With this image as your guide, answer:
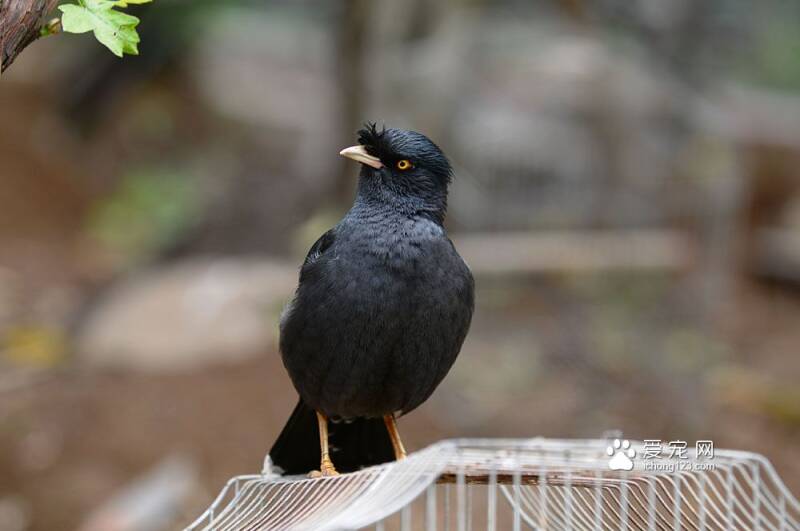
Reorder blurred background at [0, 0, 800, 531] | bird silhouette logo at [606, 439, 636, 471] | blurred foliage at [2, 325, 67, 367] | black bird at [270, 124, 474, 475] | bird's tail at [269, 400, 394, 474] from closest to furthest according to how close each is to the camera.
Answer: bird silhouette logo at [606, 439, 636, 471] → black bird at [270, 124, 474, 475] → bird's tail at [269, 400, 394, 474] → blurred background at [0, 0, 800, 531] → blurred foliage at [2, 325, 67, 367]

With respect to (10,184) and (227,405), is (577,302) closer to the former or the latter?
(227,405)

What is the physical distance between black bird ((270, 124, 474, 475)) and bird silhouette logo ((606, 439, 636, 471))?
86 centimetres

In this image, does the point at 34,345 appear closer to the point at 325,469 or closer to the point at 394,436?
the point at 394,436

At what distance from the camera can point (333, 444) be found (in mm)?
4824

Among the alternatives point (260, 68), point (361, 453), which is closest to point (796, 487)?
point (361, 453)

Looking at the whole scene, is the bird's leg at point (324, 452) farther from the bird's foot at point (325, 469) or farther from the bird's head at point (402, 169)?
the bird's head at point (402, 169)

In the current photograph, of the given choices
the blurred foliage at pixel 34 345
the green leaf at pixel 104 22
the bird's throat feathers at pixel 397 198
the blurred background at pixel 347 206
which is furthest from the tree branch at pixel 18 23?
the blurred foliage at pixel 34 345

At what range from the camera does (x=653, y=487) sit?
3199 millimetres

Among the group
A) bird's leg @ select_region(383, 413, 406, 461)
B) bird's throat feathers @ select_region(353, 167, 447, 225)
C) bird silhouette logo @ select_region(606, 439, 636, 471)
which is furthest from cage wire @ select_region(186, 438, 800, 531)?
bird's throat feathers @ select_region(353, 167, 447, 225)

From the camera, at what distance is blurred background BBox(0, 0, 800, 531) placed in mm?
8617

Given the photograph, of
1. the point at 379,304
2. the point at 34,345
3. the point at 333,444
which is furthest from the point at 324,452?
the point at 34,345

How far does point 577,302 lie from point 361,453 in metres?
4.29

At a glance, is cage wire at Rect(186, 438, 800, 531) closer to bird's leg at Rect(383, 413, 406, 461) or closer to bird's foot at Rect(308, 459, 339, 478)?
bird's foot at Rect(308, 459, 339, 478)

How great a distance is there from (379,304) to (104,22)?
1.59m
